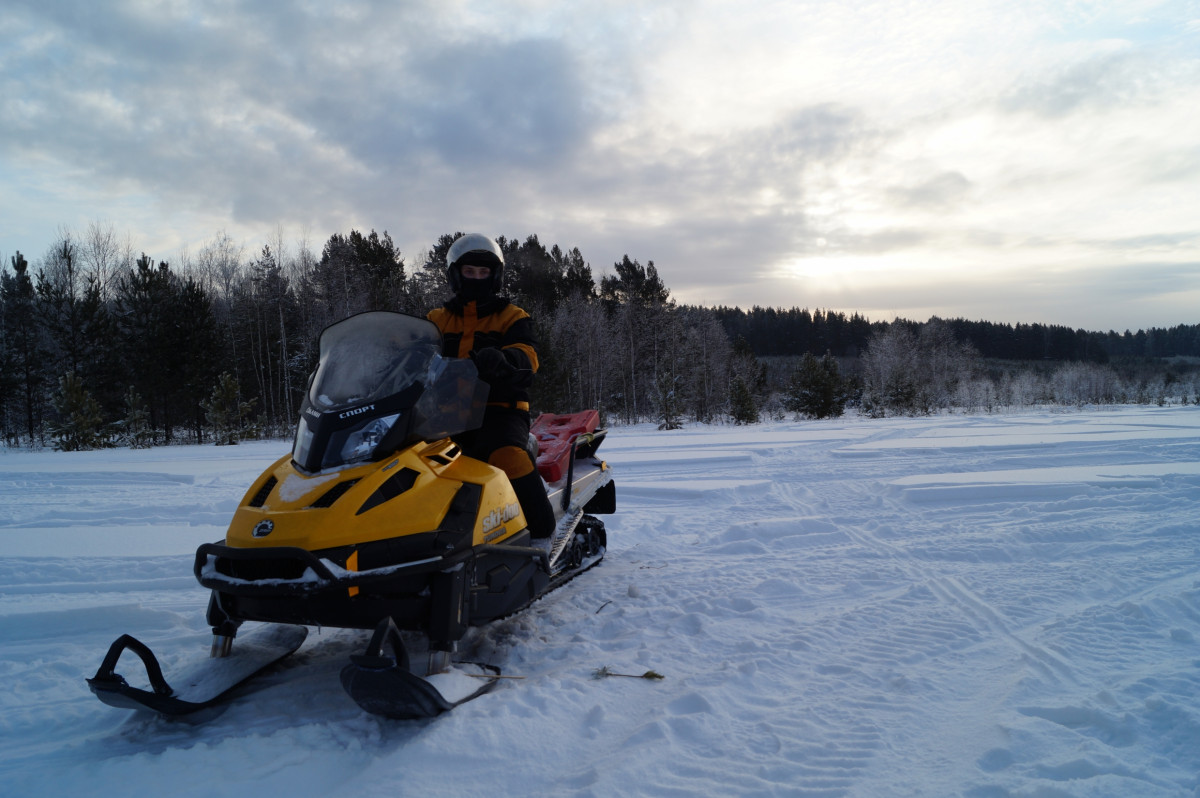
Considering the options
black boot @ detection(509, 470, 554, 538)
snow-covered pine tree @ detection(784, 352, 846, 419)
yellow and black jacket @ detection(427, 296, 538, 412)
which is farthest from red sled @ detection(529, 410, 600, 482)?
snow-covered pine tree @ detection(784, 352, 846, 419)

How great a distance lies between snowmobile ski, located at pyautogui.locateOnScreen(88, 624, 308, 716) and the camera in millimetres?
2572

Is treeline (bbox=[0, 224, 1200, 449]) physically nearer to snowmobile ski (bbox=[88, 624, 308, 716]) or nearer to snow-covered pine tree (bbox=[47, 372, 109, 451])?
→ snow-covered pine tree (bbox=[47, 372, 109, 451])

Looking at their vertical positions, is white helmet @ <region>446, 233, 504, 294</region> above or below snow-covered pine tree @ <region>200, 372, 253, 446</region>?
above

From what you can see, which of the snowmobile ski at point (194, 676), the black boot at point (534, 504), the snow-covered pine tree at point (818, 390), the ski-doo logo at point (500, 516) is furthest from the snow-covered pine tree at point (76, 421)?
the snow-covered pine tree at point (818, 390)

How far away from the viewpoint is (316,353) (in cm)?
1816

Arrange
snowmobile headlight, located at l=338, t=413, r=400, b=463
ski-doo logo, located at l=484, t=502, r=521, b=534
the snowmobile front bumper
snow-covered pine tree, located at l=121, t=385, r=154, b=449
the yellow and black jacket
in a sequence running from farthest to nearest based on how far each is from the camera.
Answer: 1. snow-covered pine tree, located at l=121, t=385, r=154, b=449
2. the yellow and black jacket
3. ski-doo logo, located at l=484, t=502, r=521, b=534
4. snowmobile headlight, located at l=338, t=413, r=400, b=463
5. the snowmobile front bumper

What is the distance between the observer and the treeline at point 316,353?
82.1 ft

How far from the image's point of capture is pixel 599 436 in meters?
5.55

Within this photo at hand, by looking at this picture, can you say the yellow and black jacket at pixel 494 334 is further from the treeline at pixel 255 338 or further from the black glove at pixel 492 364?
the treeline at pixel 255 338

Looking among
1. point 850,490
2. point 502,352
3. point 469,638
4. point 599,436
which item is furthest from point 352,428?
point 850,490

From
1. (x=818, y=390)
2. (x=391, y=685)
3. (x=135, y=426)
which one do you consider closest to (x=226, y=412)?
(x=135, y=426)

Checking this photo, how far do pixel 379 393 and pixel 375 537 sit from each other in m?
0.71

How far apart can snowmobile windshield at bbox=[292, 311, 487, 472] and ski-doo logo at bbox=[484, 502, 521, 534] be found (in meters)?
0.49

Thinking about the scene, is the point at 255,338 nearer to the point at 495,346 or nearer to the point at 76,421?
the point at 76,421
